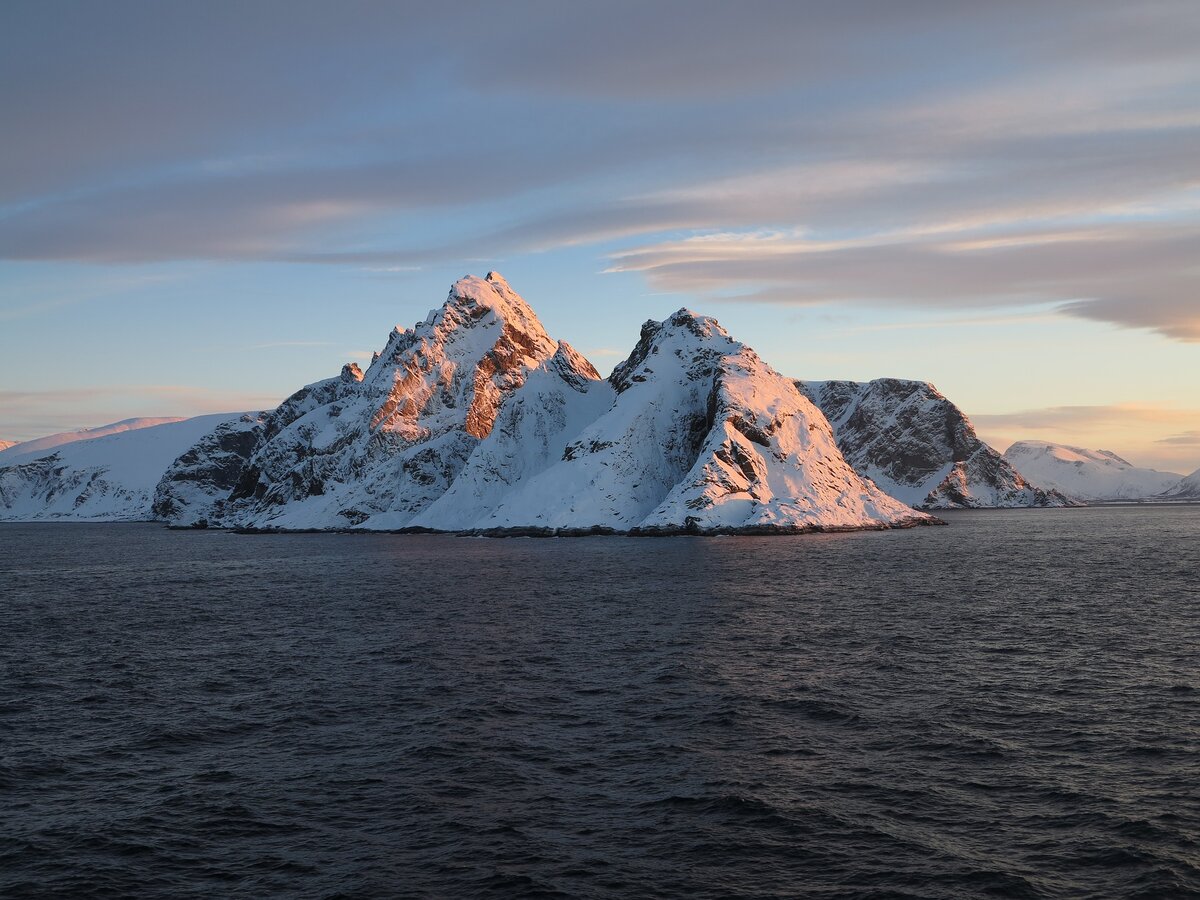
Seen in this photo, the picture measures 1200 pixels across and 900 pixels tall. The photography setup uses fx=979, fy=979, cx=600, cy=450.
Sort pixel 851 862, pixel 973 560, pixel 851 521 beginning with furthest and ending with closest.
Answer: pixel 851 521 → pixel 973 560 → pixel 851 862

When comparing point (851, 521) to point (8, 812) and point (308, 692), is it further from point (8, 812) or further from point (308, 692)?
point (8, 812)

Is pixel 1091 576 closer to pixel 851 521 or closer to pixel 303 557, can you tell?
pixel 851 521

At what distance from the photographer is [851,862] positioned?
81.7 ft

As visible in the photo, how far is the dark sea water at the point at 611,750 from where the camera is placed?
24875mm

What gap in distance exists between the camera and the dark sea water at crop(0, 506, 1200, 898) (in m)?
24.9

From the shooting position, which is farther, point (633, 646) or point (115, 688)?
point (633, 646)

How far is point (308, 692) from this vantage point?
4531cm

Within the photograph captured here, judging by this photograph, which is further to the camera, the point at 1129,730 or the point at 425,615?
the point at 425,615

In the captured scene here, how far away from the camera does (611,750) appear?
1375 inches

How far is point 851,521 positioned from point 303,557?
102957mm

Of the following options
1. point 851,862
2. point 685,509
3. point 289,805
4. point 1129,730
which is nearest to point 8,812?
point 289,805

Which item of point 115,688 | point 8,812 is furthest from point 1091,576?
point 8,812

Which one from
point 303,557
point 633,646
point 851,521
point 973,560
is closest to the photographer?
point 633,646

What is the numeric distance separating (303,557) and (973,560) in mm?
93842
